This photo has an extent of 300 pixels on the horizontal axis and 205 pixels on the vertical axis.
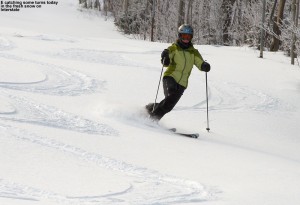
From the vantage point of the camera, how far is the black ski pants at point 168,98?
798cm

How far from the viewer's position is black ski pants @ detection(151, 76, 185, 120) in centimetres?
798

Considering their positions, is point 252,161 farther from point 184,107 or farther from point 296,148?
Answer: point 184,107

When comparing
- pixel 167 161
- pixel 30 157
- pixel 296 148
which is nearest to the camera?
pixel 30 157

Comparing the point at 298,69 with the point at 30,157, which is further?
the point at 298,69

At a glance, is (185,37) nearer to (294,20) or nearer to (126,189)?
(126,189)

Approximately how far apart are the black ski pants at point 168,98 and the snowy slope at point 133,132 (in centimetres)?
21

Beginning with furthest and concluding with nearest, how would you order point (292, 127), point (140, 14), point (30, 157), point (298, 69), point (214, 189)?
point (140, 14), point (298, 69), point (292, 127), point (30, 157), point (214, 189)

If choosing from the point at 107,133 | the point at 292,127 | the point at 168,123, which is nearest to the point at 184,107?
the point at 168,123

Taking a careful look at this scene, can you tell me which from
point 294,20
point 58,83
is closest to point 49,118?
point 58,83

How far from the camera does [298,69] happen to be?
1504 cm

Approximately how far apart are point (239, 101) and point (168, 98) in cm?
329

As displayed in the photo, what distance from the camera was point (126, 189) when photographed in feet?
14.0

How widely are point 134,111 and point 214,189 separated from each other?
3.82 m

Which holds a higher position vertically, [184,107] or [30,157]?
[30,157]
